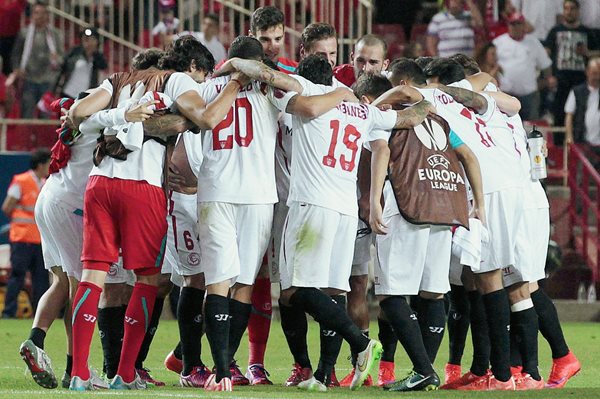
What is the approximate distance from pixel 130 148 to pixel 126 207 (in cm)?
37

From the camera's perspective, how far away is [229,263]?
27.3 ft

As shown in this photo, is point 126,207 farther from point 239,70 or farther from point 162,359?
point 162,359

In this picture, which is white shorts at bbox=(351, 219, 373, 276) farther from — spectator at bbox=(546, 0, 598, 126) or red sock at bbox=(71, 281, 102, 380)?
spectator at bbox=(546, 0, 598, 126)

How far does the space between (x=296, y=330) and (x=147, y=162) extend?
166cm

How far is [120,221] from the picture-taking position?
27.0 feet

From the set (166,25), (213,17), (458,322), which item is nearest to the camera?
(458,322)

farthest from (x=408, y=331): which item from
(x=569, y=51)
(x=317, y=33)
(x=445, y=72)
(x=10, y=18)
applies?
(x=10, y=18)

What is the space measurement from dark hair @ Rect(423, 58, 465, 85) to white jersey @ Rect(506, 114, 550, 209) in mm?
515

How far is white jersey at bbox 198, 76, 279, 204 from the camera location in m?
8.41

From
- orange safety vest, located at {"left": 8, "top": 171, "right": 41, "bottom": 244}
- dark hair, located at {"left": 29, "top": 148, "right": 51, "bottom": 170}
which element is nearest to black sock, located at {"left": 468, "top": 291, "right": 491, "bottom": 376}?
dark hair, located at {"left": 29, "top": 148, "right": 51, "bottom": 170}

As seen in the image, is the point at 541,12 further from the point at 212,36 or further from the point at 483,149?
the point at 483,149

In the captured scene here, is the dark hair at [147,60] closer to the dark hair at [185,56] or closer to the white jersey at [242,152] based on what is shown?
the dark hair at [185,56]

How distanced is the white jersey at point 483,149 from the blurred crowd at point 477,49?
8.68 metres

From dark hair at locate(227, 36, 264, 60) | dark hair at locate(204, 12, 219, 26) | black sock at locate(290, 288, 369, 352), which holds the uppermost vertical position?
dark hair at locate(204, 12, 219, 26)
